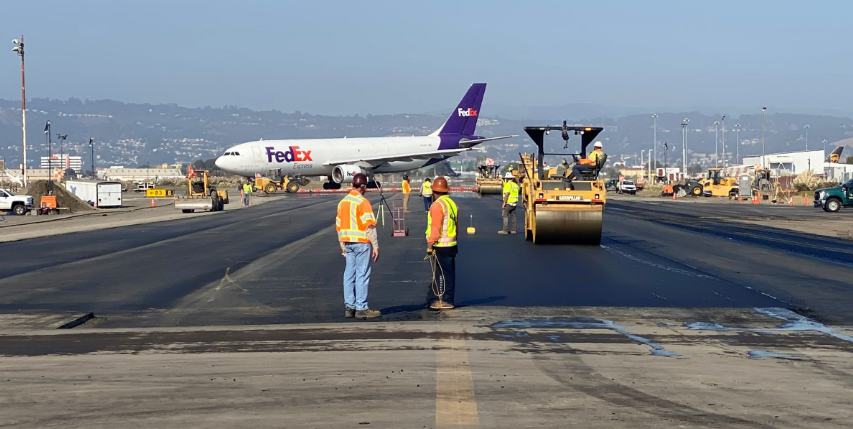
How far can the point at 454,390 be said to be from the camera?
29.7ft

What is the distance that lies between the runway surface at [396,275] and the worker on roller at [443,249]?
1.26ft

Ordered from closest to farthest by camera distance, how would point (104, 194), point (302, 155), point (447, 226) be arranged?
1. point (447, 226)
2. point (104, 194)
3. point (302, 155)

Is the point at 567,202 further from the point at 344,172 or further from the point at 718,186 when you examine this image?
the point at 718,186

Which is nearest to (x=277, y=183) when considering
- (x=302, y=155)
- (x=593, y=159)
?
(x=302, y=155)

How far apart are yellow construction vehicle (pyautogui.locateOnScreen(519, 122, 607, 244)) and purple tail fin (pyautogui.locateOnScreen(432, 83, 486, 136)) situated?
209 ft

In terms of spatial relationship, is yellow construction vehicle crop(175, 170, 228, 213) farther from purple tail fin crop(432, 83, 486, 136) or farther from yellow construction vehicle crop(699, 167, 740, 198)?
yellow construction vehicle crop(699, 167, 740, 198)

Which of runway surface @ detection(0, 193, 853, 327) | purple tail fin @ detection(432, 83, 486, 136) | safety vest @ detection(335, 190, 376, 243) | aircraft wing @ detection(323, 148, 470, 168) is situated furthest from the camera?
purple tail fin @ detection(432, 83, 486, 136)

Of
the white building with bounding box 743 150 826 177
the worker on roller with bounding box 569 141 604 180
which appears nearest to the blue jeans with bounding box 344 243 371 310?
the worker on roller with bounding box 569 141 604 180

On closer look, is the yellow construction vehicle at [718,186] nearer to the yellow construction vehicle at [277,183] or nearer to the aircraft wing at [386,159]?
the aircraft wing at [386,159]

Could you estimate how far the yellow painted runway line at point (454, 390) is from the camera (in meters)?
7.93

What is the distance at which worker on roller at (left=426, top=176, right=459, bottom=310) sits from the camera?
15.0 metres

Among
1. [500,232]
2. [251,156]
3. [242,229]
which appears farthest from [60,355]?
[251,156]

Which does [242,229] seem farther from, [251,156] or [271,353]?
[251,156]

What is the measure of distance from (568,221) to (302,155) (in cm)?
5803
